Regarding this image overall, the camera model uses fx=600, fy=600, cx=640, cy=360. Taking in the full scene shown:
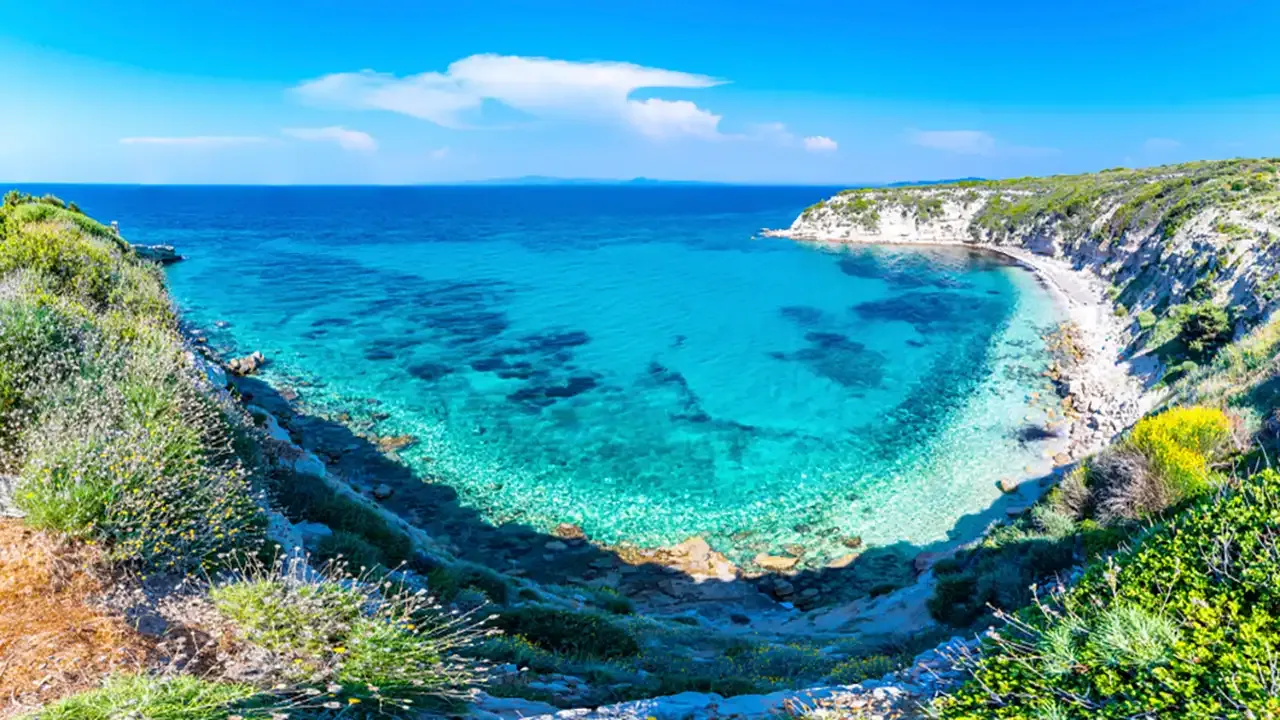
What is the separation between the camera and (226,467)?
840 cm

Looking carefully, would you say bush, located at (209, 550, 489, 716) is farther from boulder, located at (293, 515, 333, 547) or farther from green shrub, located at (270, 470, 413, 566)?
green shrub, located at (270, 470, 413, 566)

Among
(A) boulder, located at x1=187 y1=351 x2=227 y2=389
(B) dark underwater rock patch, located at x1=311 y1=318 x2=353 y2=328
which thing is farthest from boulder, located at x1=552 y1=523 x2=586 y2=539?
(B) dark underwater rock patch, located at x1=311 y1=318 x2=353 y2=328

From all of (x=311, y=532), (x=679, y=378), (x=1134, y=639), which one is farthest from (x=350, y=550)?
(x=679, y=378)

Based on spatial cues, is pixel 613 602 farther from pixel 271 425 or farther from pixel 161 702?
pixel 271 425

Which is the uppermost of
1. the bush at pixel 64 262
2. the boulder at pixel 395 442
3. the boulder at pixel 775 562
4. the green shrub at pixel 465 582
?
the bush at pixel 64 262

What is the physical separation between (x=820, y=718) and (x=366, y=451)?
19.5 meters

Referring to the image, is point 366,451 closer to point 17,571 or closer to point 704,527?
point 704,527

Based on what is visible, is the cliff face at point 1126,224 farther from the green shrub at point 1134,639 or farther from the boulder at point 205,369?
the boulder at point 205,369

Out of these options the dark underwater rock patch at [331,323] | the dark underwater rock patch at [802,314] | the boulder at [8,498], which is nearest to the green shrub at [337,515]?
the boulder at [8,498]

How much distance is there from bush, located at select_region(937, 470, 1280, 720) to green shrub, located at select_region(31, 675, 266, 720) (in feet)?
17.8

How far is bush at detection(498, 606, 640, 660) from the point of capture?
9445mm

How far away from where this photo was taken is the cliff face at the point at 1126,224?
30.9m

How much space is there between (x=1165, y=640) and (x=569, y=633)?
7682 millimetres

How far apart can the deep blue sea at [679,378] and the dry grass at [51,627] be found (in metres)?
12.8
